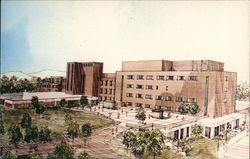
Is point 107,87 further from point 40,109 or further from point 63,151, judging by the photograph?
point 40,109

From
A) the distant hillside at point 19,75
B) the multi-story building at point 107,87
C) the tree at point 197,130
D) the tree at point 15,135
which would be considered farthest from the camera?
the distant hillside at point 19,75

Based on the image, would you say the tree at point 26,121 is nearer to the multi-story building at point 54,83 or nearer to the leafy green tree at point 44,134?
the leafy green tree at point 44,134

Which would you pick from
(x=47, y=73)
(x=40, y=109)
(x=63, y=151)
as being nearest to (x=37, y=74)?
(x=47, y=73)

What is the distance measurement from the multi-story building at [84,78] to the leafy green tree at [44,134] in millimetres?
991

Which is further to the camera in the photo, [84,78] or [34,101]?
[34,101]

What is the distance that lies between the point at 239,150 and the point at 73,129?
3.43 meters

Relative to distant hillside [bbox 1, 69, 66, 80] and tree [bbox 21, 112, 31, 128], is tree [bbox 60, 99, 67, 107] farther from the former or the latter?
tree [bbox 21, 112, 31, 128]

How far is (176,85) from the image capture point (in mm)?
5500

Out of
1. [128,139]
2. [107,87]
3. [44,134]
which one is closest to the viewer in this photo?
[128,139]

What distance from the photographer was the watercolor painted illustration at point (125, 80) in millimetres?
5090

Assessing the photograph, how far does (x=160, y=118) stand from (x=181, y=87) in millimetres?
719

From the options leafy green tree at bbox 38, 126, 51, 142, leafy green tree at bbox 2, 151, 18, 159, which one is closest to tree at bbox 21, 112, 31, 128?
leafy green tree at bbox 38, 126, 51, 142

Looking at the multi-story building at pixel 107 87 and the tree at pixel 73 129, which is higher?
→ the multi-story building at pixel 107 87

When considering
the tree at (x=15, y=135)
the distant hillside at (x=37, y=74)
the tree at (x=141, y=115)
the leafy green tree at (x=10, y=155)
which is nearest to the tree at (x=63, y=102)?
the distant hillside at (x=37, y=74)
